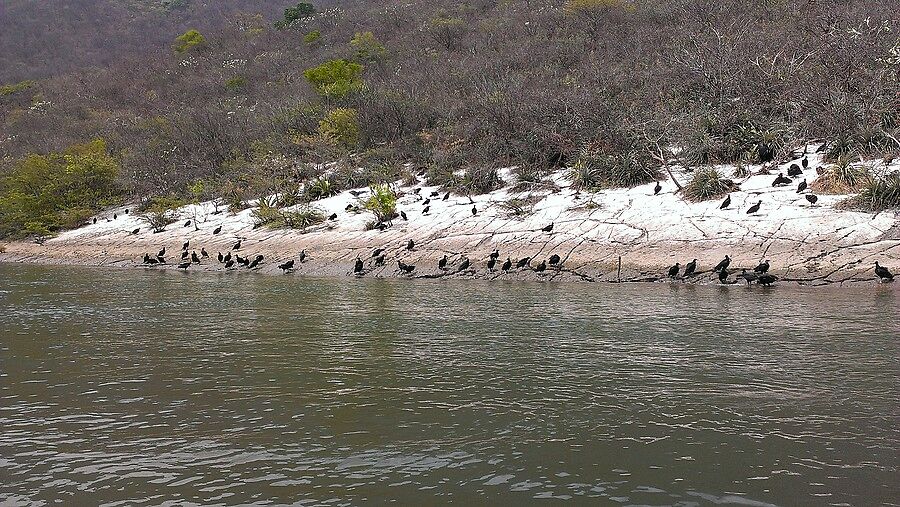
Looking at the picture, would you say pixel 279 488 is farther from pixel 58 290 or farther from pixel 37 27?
pixel 37 27

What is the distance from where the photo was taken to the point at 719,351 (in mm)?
7938

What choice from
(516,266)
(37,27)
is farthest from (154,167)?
(37,27)

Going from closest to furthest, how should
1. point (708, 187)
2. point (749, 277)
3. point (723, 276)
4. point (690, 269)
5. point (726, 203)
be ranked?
point (749, 277) → point (723, 276) → point (690, 269) → point (726, 203) → point (708, 187)

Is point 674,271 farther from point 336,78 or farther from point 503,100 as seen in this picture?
point 336,78

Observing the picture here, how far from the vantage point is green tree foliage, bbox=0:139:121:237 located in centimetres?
2917

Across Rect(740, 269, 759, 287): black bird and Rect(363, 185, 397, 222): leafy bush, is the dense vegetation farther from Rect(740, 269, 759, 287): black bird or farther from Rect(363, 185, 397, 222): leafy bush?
Rect(740, 269, 759, 287): black bird

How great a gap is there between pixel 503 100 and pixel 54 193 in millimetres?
19787

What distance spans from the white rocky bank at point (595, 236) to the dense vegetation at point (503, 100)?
5.54ft

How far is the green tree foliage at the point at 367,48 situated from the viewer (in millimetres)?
44250

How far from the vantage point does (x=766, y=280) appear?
12844mm

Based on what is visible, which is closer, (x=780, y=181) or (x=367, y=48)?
(x=780, y=181)

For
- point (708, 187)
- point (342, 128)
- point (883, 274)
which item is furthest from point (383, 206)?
point (883, 274)

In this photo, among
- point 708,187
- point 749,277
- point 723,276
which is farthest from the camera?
point 708,187

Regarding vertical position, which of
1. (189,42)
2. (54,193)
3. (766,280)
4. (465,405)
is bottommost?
(465,405)
